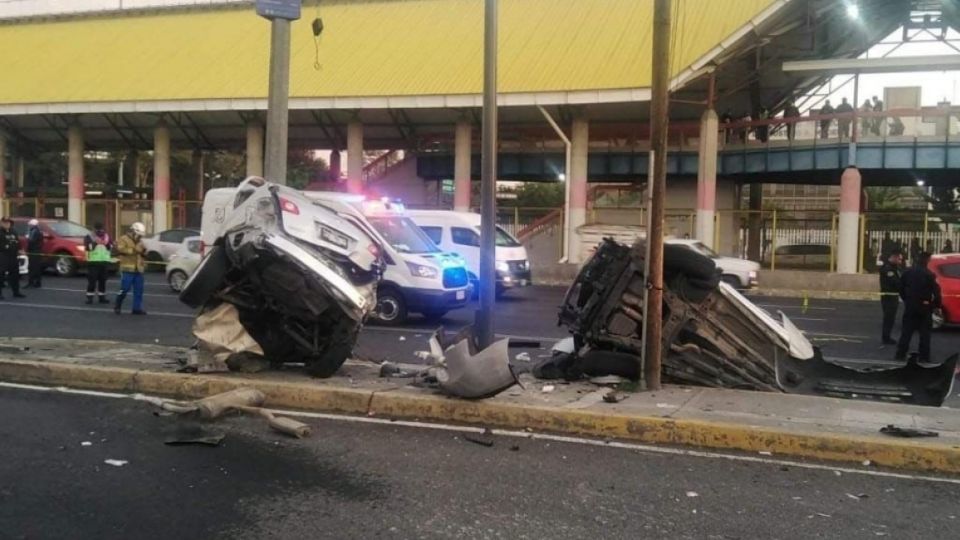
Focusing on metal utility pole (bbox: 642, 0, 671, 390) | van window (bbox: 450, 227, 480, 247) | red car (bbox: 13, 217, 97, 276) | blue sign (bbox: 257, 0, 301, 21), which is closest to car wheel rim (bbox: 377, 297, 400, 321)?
van window (bbox: 450, 227, 480, 247)

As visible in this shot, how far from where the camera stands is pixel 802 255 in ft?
95.6

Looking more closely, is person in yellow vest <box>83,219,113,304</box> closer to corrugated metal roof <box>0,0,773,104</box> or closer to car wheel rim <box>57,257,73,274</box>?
car wheel rim <box>57,257,73,274</box>

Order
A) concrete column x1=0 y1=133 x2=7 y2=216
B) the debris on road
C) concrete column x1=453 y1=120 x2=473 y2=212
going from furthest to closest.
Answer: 1. concrete column x1=0 y1=133 x2=7 y2=216
2. concrete column x1=453 y1=120 x2=473 y2=212
3. the debris on road

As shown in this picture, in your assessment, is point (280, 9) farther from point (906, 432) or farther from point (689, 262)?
point (906, 432)

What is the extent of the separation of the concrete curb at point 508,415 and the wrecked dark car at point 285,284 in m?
0.53

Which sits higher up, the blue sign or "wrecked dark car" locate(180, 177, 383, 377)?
the blue sign

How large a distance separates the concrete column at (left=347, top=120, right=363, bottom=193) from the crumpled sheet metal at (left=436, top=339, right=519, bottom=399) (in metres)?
24.8

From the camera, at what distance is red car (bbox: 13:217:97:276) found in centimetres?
2444

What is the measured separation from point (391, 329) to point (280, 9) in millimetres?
5540

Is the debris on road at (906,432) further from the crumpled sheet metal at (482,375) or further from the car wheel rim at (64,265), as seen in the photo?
the car wheel rim at (64,265)

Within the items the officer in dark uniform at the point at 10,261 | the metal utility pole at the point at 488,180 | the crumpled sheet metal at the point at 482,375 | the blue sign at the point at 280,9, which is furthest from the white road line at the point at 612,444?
the officer in dark uniform at the point at 10,261

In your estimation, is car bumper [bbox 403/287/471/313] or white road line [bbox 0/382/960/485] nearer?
white road line [bbox 0/382/960/485]

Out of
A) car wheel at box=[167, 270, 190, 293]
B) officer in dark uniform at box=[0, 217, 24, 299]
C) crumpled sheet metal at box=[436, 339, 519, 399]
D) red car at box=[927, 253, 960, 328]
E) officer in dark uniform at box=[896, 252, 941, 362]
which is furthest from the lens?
car wheel at box=[167, 270, 190, 293]

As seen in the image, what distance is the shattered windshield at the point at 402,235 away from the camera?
15.1 meters
